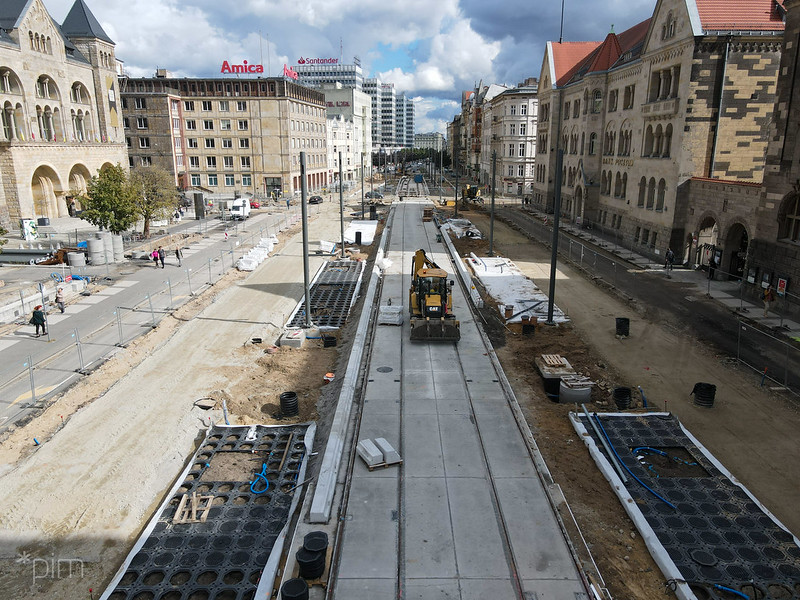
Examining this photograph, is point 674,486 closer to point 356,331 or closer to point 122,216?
point 356,331

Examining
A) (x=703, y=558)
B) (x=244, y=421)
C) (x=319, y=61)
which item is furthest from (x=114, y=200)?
(x=319, y=61)

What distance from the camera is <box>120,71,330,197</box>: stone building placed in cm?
7556

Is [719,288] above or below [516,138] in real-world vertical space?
below

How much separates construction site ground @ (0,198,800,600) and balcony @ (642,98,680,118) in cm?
1679

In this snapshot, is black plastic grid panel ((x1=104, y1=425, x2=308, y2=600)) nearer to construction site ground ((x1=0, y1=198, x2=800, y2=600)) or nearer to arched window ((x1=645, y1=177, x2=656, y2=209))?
construction site ground ((x1=0, y1=198, x2=800, y2=600))

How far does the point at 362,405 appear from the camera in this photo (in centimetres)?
1780

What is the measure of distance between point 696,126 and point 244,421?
3432cm

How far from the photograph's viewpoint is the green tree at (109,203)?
41.1m

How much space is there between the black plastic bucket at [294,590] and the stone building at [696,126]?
26.8m

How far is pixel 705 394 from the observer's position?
18406 mm

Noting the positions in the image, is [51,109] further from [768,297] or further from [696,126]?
[768,297]

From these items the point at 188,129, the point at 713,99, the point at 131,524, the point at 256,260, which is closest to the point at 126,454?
the point at 131,524

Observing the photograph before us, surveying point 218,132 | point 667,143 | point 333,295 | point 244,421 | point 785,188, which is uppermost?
point 218,132

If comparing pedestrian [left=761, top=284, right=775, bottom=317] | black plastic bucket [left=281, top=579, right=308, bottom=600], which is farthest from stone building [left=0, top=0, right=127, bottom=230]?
pedestrian [left=761, top=284, right=775, bottom=317]
